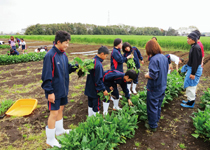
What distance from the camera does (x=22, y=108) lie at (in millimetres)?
4453

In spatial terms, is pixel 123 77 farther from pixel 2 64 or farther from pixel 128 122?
pixel 2 64

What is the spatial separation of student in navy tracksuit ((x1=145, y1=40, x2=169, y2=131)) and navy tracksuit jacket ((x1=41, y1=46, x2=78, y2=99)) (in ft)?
5.29

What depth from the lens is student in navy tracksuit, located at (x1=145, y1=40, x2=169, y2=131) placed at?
2898mm

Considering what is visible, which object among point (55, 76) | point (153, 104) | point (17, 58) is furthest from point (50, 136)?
point (17, 58)

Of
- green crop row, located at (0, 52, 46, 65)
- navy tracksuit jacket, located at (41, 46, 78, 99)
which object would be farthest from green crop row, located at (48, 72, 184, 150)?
green crop row, located at (0, 52, 46, 65)

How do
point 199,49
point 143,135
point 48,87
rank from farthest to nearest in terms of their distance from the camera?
point 199,49 < point 143,135 < point 48,87

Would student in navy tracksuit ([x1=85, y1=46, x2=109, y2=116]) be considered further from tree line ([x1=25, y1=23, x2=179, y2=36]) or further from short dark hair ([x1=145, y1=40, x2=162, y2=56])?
tree line ([x1=25, y1=23, x2=179, y2=36])

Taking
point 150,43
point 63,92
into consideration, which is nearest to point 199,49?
point 150,43

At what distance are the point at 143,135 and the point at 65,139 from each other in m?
1.69

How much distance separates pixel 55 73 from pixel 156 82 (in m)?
1.94

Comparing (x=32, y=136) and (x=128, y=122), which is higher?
(x=128, y=122)

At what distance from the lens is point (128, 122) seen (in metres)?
3.30

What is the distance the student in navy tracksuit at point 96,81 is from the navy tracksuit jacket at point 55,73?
2.00ft

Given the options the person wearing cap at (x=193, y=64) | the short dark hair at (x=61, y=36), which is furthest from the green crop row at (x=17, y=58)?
the person wearing cap at (x=193, y=64)
